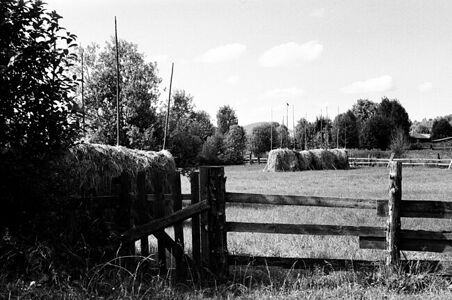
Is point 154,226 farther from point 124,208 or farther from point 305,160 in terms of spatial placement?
point 305,160

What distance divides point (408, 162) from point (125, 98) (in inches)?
1505

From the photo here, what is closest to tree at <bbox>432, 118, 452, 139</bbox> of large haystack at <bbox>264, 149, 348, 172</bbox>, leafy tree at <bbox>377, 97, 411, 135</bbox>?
leafy tree at <bbox>377, 97, 411, 135</bbox>

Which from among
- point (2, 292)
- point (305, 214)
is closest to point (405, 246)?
point (2, 292)

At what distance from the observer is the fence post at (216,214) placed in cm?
641

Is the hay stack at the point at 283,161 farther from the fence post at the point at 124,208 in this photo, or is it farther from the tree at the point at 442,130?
the tree at the point at 442,130

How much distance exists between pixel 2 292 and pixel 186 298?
187 cm

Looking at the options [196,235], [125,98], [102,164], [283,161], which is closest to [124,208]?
[196,235]

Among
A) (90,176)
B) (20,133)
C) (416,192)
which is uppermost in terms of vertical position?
(20,133)

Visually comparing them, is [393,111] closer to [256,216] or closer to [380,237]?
[256,216]

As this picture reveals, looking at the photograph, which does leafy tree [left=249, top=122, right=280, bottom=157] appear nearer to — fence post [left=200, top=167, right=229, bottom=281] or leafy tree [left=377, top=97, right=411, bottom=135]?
leafy tree [left=377, top=97, right=411, bottom=135]

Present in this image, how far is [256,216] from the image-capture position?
1313cm

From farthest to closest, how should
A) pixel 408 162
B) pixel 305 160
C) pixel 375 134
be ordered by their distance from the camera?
pixel 375 134 → pixel 408 162 → pixel 305 160

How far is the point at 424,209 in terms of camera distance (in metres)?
6.05

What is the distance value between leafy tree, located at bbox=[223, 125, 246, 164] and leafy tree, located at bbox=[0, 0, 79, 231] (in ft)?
189
